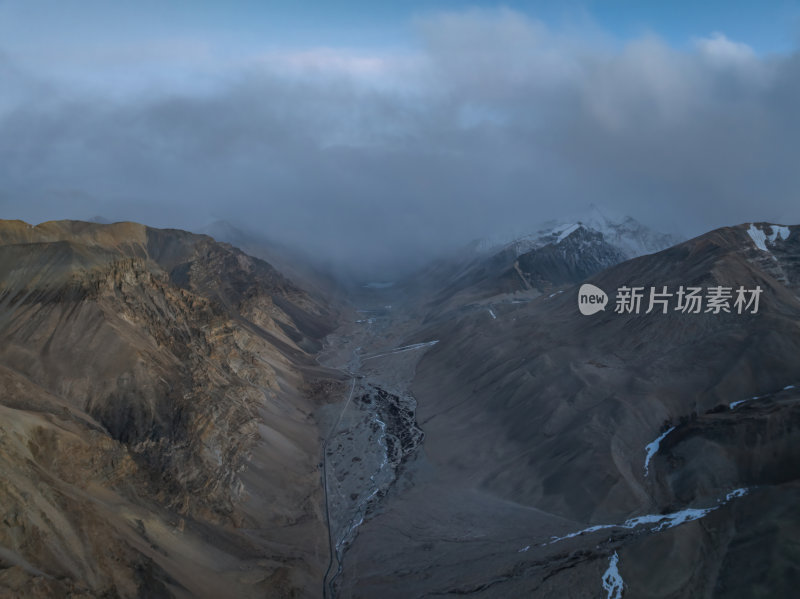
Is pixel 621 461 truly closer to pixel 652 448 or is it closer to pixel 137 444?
pixel 652 448

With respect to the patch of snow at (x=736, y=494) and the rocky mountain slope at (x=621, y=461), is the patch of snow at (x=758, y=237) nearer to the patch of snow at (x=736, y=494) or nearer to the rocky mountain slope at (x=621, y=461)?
the rocky mountain slope at (x=621, y=461)

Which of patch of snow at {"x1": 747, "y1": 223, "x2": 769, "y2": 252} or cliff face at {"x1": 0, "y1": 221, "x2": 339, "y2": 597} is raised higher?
patch of snow at {"x1": 747, "y1": 223, "x2": 769, "y2": 252}

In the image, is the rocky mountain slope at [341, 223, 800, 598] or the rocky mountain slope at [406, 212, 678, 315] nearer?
the rocky mountain slope at [341, 223, 800, 598]

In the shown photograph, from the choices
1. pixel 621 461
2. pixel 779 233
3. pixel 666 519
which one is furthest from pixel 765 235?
pixel 666 519

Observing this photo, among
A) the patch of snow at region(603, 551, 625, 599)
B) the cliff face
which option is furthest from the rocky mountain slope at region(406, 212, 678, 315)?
the patch of snow at region(603, 551, 625, 599)

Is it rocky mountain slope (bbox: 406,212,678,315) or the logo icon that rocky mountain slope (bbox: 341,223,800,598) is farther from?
rocky mountain slope (bbox: 406,212,678,315)

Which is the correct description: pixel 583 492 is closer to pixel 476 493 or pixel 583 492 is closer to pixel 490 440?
pixel 476 493
